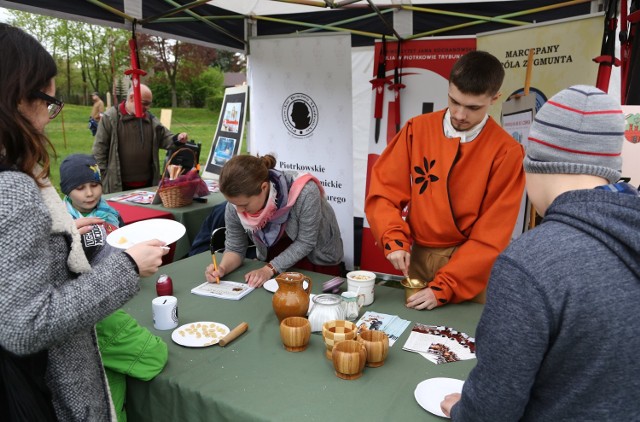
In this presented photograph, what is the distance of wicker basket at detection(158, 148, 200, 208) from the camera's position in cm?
346

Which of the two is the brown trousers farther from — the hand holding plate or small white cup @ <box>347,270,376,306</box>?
the hand holding plate

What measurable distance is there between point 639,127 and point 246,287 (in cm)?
167

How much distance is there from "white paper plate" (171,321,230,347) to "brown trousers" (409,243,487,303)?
1019 mm

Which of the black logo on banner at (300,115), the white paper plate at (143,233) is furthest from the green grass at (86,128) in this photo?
the white paper plate at (143,233)

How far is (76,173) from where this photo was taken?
7.89 ft

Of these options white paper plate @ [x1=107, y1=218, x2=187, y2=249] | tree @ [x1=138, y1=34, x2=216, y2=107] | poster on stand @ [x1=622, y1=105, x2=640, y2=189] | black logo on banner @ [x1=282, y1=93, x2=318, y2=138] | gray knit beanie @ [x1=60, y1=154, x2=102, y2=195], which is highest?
tree @ [x1=138, y1=34, x2=216, y2=107]

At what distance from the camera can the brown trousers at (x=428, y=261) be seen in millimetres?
2000

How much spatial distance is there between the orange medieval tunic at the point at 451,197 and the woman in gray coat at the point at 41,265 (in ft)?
3.84

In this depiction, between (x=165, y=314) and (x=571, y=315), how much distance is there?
1279 mm

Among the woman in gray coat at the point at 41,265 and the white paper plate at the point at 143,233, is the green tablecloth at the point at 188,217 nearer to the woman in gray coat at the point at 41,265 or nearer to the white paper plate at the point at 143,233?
the white paper plate at the point at 143,233

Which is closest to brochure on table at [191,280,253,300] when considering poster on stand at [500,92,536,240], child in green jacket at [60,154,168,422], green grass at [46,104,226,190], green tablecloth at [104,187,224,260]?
child in green jacket at [60,154,168,422]

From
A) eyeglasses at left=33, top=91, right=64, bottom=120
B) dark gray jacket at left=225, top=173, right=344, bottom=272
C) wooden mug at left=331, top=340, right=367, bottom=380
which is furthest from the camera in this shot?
dark gray jacket at left=225, top=173, right=344, bottom=272

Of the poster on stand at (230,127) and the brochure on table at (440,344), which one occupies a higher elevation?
the poster on stand at (230,127)

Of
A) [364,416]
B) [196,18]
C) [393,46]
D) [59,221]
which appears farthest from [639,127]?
[196,18]
